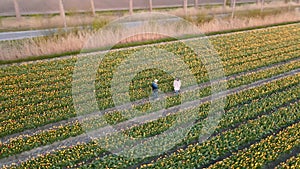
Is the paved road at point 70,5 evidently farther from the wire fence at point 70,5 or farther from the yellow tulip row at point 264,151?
the yellow tulip row at point 264,151

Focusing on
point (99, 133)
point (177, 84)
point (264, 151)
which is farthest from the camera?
point (177, 84)

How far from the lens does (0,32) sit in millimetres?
22625

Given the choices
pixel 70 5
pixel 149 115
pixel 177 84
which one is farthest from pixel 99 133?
pixel 70 5

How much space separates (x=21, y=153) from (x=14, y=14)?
2251 centimetres

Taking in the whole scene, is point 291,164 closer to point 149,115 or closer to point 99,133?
point 149,115

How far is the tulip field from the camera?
8.10 metres

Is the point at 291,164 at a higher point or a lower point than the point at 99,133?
lower

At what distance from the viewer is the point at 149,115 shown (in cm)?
1060

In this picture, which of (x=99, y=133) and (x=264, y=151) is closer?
(x=264, y=151)

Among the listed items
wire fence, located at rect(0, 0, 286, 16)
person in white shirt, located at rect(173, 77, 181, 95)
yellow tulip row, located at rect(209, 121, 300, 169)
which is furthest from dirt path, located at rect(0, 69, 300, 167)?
wire fence, located at rect(0, 0, 286, 16)

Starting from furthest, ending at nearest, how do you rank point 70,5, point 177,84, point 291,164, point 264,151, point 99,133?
1. point 70,5
2. point 177,84
3. point 99,133
4. point 264,151
5. point 291,164

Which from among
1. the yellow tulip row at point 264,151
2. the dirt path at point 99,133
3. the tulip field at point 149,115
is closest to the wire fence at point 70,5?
the tulip field at point 149,115

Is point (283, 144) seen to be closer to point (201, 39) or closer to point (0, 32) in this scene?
point (201, 39)

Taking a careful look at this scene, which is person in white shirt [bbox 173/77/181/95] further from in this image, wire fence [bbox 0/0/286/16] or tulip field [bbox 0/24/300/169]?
wire fence [bbox 0/0/286/16]
